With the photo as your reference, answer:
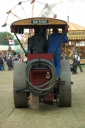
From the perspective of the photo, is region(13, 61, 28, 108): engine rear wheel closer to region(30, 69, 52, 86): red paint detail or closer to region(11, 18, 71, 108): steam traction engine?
region(11, 18, 71, 108): steam traction engine

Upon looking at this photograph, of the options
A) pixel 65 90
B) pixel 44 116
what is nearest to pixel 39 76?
pixel 65 90

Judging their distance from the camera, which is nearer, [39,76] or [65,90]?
[39,76]

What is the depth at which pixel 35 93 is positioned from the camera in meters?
5.79

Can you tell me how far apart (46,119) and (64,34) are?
2.18 meters

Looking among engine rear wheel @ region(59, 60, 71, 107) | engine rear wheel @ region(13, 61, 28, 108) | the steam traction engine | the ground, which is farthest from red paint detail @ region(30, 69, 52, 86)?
the ground

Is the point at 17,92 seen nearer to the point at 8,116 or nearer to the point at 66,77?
the point at 8,116

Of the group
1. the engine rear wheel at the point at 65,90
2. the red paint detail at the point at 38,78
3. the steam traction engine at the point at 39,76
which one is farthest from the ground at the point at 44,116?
the red paint detail at the point at 38,78

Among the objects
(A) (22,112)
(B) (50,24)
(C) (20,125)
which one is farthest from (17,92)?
(B) (50,24)

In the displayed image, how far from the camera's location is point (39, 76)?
19.6ft

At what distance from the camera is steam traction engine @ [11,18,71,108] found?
18.9 ft

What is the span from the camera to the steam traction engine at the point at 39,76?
5.77 meters

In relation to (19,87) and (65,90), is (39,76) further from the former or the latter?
(65,90)

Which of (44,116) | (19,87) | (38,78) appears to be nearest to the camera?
(44,116)

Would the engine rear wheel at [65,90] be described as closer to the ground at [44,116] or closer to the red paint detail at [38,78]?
the ground at [44,116]
